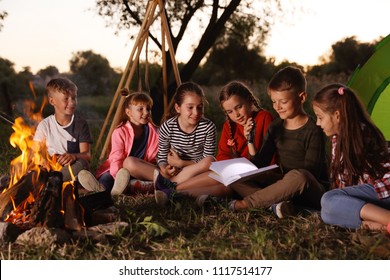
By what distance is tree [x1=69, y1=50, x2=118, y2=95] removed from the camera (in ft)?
39.3

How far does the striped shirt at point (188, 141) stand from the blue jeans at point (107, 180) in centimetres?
40

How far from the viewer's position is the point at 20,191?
11.7ft

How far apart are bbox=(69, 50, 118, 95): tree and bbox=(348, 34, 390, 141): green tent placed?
24.8ft

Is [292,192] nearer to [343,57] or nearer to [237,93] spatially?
[237,93]

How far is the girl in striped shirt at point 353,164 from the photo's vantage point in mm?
3336

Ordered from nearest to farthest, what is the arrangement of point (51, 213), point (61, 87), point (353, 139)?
point (51, 213)
point (353, 139)
point (61, 87)

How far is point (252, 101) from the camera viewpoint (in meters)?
4.23

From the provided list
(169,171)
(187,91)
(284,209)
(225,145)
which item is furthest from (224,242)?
(187,91)

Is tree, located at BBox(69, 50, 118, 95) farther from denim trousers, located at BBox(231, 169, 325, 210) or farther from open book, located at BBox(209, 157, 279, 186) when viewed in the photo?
denim trousers, located at BBox(231, 169, 325, 210)

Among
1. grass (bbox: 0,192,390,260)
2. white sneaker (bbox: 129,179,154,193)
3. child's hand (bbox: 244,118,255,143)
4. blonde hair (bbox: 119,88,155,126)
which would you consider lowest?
grass (bbox: 0,192,390,260)

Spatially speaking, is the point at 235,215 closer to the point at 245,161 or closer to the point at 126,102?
the point at 245,161

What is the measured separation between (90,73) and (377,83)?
811 centimetres

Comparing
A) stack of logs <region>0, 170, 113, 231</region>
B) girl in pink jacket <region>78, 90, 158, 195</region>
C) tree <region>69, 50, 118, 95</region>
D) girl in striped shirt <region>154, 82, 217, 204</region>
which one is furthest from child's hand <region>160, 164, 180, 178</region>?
tree <region>69, 50, 118, 95</region>

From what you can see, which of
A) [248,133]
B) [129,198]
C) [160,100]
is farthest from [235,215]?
[160,100]
